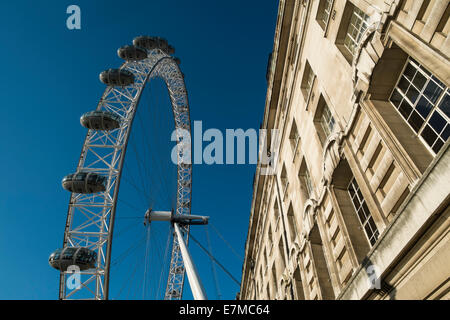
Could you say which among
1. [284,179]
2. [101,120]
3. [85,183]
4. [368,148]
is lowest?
[368,148]

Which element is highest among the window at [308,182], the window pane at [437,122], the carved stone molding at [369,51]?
the window at [308,182]

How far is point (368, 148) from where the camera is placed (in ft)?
33.3

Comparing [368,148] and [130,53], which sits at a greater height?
[130,53]

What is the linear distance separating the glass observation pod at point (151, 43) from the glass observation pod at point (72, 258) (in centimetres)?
3315

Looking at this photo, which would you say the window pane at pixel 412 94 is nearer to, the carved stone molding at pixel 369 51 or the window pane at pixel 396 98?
the window pane at pixel 396 98

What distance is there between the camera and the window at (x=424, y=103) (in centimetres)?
767

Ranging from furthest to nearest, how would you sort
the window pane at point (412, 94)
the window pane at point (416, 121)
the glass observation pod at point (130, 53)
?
the glass observation pod at point (130, 53)
the window pane at point (412, 94)
the window pane at point (416, 121)

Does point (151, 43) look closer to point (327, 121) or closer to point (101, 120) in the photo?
point (101, 120)

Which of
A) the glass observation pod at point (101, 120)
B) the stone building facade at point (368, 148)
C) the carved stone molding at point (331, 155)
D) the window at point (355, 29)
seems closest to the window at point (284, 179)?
the stone building facade at point (368, 148)

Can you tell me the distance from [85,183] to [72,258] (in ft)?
23.4

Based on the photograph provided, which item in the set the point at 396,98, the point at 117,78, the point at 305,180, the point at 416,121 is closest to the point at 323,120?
the point at 305,180

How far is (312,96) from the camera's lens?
15.6 meters

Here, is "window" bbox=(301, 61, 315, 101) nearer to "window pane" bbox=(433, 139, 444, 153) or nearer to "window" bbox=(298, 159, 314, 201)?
"window" bbox=(298, 159, 314, 201)
